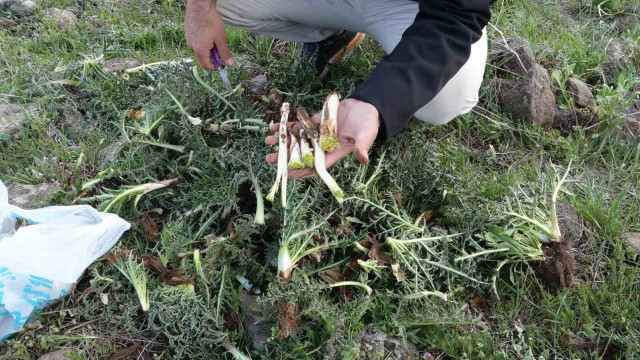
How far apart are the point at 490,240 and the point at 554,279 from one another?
11.9 inches

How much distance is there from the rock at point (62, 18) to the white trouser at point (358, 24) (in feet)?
4.73

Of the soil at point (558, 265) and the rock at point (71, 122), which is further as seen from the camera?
the rock at point (71, 122)

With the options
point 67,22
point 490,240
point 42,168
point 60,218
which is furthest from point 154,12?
point 490,240

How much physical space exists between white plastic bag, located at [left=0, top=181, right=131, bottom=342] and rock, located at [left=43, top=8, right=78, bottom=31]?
1.92 m

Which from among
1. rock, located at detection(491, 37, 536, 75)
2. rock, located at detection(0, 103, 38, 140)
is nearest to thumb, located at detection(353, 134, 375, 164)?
rock, located at detection(491, 37, 536, 75)

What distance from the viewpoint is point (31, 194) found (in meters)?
2.41

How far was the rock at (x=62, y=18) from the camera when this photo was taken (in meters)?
3.63

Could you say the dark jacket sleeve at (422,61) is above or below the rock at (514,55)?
above

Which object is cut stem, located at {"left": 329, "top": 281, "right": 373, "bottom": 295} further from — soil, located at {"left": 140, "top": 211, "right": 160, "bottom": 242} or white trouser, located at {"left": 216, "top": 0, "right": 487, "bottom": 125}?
white trouser, located at {"left": 216, "top": 0, "right": 487, "bottom": 125}

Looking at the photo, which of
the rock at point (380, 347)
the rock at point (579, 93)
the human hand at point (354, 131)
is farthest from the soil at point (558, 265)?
the rock at point (579, 93)

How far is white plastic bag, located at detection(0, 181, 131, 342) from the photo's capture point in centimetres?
193

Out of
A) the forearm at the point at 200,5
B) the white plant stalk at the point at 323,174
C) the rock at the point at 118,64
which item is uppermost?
the forearm at the point at 200,5

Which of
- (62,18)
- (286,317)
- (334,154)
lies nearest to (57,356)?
(286,317)

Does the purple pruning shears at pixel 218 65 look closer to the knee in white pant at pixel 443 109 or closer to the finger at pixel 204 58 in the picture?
the finger at pixel 204 58
